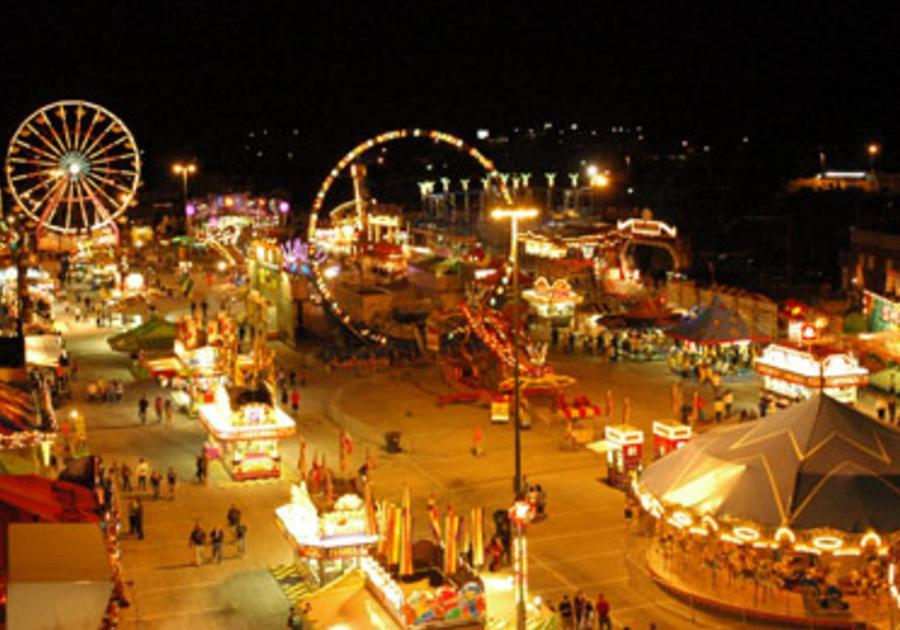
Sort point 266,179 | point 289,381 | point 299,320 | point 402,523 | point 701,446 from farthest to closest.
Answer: point 266,179
point 299,320
point 289,381
point 701,446
point 402,523

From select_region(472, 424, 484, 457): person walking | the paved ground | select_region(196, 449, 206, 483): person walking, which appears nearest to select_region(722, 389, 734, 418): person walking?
the paved ground

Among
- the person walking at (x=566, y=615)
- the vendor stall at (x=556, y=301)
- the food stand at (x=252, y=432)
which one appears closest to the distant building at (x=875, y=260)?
the vendor stall at (x=556, y=301)

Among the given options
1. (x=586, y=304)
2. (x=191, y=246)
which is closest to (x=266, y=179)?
(x=191, y=246)

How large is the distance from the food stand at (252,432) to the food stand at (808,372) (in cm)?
1592

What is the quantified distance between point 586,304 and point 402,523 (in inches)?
1545

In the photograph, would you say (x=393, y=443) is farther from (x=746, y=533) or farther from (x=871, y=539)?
(x=871, y=539)

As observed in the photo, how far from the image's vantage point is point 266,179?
16612 centimetres

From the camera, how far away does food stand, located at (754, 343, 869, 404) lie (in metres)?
38.7

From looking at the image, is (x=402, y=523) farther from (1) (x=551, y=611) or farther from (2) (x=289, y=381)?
(2) (x=289, y=381)

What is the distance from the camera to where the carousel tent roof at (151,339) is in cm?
4903

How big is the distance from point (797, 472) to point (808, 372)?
15.6 meters

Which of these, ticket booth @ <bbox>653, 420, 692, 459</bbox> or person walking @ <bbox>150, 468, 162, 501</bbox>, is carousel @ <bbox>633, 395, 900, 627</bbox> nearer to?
ticket booth @ <bbox>653, 420, 692, 459</bbox>

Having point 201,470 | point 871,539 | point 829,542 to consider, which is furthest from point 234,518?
point 871,539

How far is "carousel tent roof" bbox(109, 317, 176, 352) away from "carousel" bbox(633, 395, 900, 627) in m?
27.1
